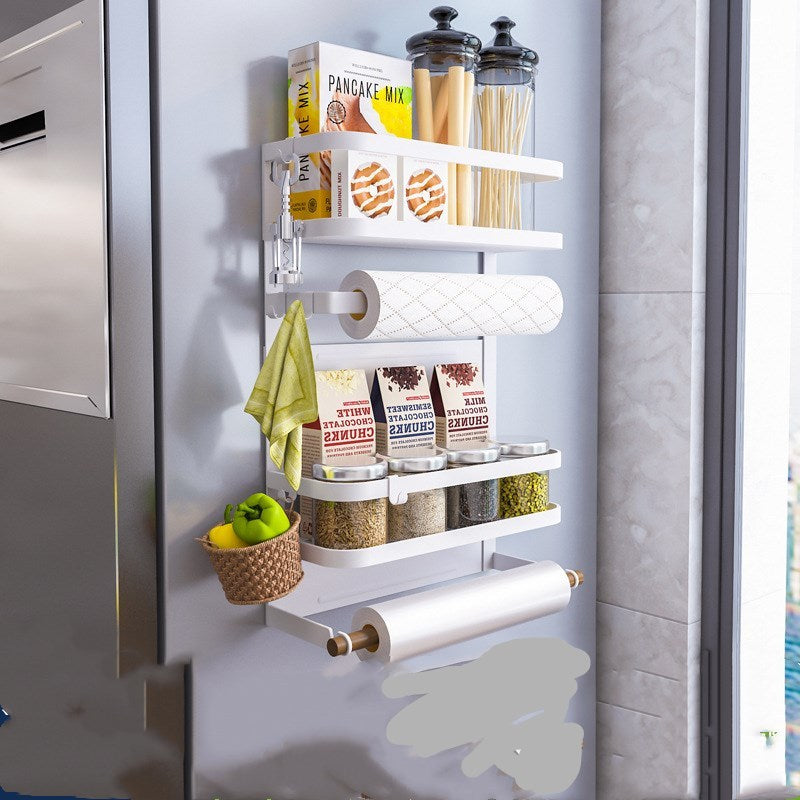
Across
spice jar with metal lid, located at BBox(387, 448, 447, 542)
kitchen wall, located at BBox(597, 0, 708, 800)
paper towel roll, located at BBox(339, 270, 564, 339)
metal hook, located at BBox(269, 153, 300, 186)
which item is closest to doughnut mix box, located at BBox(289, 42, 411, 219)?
metal hook, located at BBox(269, 153, 300, 186)

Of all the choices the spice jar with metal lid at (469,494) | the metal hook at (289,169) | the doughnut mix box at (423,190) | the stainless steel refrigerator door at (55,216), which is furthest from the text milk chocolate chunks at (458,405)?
the stainless steel refrigerator door at (55,216)

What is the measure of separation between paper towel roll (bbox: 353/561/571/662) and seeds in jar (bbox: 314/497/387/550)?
9 cm

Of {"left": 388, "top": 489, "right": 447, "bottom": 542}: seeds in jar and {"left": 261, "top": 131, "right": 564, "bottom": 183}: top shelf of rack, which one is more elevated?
{"left": 261, "top": 131, "right": 564, "bottom": 183}: top shelf of rack

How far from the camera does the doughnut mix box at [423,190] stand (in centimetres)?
121

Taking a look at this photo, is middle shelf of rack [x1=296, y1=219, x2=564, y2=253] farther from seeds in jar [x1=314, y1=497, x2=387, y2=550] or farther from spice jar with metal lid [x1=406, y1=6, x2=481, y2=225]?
seeds in jar [x1=314, y1=497, x2=387, y2=550]

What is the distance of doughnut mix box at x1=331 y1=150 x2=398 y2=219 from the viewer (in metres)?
1.15

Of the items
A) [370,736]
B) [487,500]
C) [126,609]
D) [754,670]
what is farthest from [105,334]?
[754,670]

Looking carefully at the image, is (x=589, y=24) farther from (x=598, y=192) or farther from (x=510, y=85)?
(x=510, y=85)

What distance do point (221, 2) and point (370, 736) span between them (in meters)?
1.04

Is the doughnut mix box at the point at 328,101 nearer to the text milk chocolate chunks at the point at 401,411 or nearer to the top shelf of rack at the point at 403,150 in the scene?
the top shelf of rack at the point at 403,150

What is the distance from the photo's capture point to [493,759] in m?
1.56

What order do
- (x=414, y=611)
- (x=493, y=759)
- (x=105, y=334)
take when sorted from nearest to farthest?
(x=105, y=334) < (x=414, y=611) < (x=493, y=759)

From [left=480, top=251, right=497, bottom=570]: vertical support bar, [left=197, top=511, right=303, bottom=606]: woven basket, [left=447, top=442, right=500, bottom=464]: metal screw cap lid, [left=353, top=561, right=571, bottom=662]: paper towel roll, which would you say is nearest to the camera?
[left=197, top=511, right=303, bottom=606]: woven basket

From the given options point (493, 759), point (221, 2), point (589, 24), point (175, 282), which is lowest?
point (493, 759)
